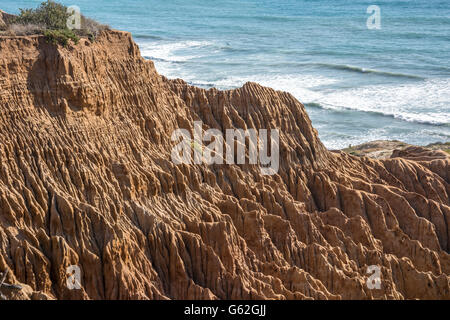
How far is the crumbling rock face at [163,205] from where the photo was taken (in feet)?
70.8

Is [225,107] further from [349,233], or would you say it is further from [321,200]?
[349,233]

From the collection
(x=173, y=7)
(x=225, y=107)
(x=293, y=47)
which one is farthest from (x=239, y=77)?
(x=173, y=7)

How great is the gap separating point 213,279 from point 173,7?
426 feet

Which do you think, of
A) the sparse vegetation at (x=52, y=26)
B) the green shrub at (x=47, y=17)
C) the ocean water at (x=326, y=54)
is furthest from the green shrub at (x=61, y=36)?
the ocean water at (x=326, y=54)

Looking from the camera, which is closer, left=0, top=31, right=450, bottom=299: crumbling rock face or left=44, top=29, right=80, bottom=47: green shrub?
left=0, top=31, right=450, bottom=299: crumbling rock face

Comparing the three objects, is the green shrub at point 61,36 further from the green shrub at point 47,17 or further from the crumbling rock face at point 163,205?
the green shrub at point 47,17

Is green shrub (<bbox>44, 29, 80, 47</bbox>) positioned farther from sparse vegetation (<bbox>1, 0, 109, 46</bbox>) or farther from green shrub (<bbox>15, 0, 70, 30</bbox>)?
green shrub (<bbox>15, 0, 70, 30</bbox>)

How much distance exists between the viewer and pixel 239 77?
82.2 meters

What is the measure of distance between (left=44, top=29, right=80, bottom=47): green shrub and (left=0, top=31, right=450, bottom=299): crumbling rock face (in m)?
0.32

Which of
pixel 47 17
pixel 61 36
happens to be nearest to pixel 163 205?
pixel 61 36

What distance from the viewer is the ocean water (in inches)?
2665

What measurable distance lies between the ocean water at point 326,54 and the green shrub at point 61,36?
37.9 metres

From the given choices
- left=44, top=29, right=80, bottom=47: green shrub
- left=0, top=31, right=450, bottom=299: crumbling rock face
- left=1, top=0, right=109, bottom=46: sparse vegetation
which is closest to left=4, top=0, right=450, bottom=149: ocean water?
left=0, top=31, right=450, bottom=299: crumbling rock face

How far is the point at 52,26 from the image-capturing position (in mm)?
24984
